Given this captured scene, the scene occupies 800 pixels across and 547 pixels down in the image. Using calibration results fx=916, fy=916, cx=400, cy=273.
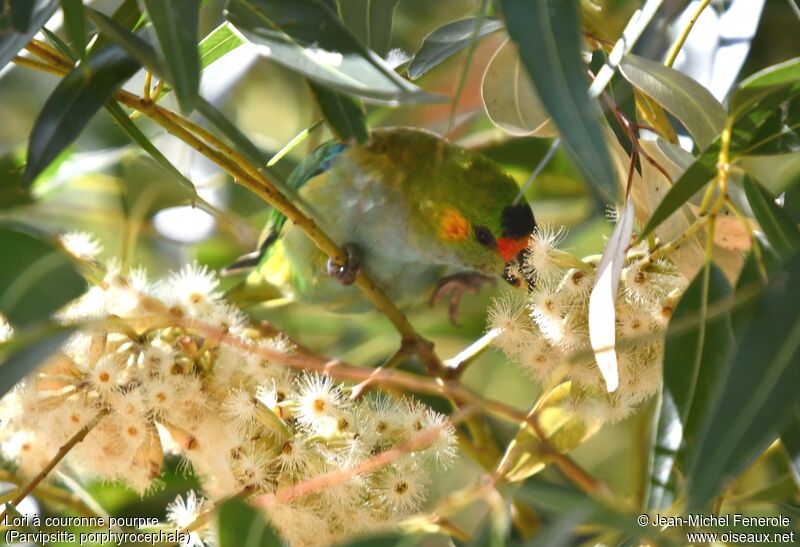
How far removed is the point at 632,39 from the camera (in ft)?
3.51

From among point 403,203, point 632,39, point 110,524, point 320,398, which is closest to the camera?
point 632,39

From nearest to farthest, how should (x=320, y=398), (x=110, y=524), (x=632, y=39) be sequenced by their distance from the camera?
(x=632, y=39)
(x=320, y=398)
(x=110, y=524)

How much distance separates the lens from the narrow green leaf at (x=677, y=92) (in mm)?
1072

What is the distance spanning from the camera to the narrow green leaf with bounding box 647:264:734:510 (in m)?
0.98

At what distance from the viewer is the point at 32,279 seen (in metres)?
0.93

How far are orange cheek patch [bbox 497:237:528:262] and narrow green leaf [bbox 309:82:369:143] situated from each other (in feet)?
2.88

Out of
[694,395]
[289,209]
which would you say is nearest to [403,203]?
[289,209]

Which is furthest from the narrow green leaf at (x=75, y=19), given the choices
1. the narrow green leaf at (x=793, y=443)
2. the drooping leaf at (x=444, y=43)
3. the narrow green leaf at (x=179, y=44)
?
the narrow green leaf at (x=793, y=443)

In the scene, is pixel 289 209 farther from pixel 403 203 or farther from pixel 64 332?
pixel 403 203

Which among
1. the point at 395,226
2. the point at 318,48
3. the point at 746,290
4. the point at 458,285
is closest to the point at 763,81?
the point at 746,290

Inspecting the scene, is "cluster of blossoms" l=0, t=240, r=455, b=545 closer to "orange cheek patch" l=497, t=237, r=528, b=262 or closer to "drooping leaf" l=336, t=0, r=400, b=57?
"drooping leaf" l=336, t=0, r=400, b=57

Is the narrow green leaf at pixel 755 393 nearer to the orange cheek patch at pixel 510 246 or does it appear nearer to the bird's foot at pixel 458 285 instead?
the orange cheek patch at pixel 510 246

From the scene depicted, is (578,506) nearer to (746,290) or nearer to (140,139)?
(746,290)

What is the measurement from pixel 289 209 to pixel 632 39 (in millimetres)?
491
